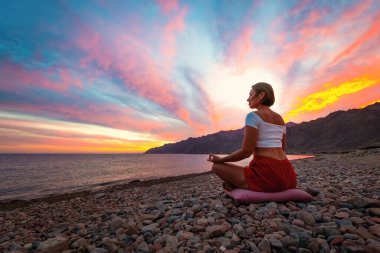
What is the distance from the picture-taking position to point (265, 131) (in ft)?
14.5

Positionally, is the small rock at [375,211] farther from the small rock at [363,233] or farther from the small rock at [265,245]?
the small rock at [265,245]

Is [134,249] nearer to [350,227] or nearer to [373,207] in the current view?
[350,227]

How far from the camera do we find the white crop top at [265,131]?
4.34 metres

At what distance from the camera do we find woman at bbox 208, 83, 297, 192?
14.3 feet

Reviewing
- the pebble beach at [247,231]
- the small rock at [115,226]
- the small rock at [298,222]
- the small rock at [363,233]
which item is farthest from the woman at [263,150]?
the small rock at [115,226]

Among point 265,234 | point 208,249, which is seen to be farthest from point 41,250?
point 265,234

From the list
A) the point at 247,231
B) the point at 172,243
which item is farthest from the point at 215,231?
the point at 172,243

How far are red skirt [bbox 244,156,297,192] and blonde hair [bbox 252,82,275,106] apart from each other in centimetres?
120

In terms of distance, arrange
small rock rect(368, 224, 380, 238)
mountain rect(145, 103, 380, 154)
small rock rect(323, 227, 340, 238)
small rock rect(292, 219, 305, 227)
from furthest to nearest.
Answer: mountain rect(145, 103, 380, 154), small rock rect(292, 219, 305, 227), small rock rect(323, 227, 340, 238), small rock rect(368, 224, 380, 238)

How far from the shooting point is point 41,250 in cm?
356

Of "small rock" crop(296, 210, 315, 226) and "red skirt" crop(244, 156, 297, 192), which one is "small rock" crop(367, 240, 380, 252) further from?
"red skirt" crop(244, 156, 297, 192)

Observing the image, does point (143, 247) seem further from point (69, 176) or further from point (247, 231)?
point (69, 176)

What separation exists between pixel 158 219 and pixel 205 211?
1.07 metres

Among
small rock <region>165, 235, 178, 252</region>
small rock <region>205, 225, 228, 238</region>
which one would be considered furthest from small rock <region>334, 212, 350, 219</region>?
small rock <region>165, 235, 178, 252</region>
